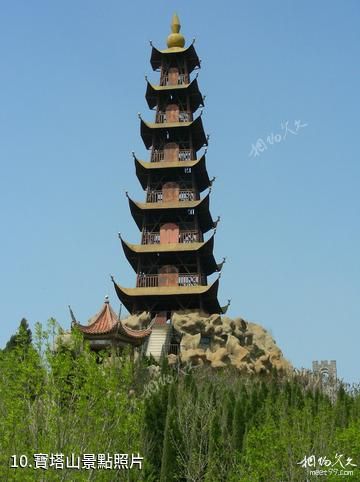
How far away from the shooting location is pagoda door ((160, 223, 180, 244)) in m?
38.6

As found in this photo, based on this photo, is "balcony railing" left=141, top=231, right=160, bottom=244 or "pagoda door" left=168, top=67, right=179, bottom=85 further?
"pagoda door" left=168, top=67, right=179, bottom=85

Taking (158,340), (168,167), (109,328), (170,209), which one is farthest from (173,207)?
(109,328)

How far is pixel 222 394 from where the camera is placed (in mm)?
24031

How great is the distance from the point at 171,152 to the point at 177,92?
514cm

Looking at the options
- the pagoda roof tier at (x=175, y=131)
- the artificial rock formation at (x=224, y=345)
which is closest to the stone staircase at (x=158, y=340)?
the artificial rock formation at (x=224, y=345)

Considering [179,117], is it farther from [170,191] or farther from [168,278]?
[168,278]

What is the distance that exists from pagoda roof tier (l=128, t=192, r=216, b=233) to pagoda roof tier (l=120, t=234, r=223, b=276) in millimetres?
2433

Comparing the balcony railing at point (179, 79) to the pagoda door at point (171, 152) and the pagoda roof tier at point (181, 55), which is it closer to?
the pagoda roof tier at point (181, 55)

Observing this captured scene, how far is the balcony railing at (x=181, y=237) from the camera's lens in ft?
127

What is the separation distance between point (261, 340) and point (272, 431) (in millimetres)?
21242

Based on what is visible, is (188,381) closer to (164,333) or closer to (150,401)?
(150,401)

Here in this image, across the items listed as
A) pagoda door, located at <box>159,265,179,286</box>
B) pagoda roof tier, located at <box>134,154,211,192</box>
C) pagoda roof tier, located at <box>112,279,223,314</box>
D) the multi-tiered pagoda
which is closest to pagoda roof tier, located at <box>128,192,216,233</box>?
the multi-tiered pagoda

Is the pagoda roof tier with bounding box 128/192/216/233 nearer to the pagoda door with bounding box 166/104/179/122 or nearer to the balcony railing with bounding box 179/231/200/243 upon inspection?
the balcony railing with bounding box 179/231/200/243

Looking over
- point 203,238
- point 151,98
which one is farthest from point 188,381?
point 151,98
